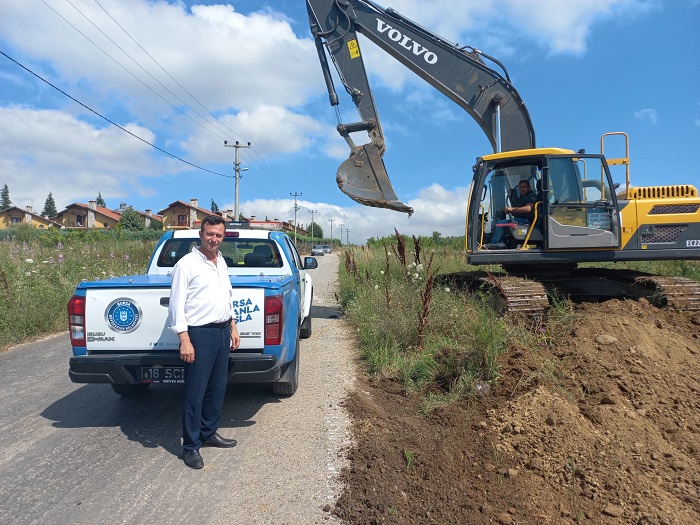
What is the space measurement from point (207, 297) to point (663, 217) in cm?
658

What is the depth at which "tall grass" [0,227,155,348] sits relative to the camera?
895 centimetres

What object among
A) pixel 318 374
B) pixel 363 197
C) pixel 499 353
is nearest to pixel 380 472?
pixel 499 353

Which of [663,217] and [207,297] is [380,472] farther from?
[663,217]

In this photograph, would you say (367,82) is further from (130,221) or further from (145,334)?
(130,221)

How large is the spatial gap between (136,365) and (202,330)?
2.93 feet

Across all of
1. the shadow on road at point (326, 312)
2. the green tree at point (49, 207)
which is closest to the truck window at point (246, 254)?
the shadow on road at point (326, 312)

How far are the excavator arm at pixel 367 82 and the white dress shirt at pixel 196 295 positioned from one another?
5091 mm

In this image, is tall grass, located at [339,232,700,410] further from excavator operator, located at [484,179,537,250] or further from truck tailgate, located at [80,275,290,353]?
truck tailgate, located at [80,275,290,353]

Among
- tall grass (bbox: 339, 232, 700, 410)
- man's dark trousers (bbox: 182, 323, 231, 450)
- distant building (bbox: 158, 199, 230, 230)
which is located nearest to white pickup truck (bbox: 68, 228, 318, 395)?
man's dark trousers (bbox: 182, 323, 231, 450)

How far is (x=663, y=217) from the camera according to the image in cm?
706

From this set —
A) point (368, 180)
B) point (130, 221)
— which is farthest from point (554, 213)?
point (130, 221)

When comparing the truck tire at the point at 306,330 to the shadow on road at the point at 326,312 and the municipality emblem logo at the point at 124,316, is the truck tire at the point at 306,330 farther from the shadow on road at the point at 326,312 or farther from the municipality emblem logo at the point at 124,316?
the municipality emblem logo at the point at 124,316

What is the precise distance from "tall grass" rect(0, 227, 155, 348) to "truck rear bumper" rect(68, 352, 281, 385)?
212 inches

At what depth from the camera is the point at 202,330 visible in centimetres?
379
